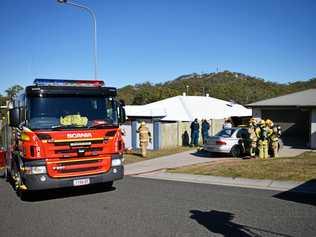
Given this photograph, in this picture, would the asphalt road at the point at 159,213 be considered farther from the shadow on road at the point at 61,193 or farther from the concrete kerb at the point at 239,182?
the concrete kerb at the point at 239,182

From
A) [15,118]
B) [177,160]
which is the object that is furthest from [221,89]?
[15,118]

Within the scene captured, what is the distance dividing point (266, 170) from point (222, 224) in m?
6.60

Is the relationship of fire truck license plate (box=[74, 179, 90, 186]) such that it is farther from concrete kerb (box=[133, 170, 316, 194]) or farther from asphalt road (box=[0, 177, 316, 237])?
concrete kerb (box=[133, 170, 316, 194])

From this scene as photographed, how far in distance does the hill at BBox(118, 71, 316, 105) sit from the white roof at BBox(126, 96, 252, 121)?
98.6 ft

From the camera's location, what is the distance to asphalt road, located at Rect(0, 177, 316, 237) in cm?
689

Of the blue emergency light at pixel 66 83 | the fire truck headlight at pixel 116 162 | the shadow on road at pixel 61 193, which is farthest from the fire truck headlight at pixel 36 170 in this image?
the blue emergency light at pixel 66 83

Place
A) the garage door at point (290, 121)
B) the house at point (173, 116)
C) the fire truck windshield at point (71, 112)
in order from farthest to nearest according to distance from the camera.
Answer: the garage door at point (290, 121)
the house at point (173, 116)
the fire truck windshield at point (71, 112)

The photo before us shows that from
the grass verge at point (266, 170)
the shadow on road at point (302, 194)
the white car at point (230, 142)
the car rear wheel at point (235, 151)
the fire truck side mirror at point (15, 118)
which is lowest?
the shadow on road at point (302, 194)

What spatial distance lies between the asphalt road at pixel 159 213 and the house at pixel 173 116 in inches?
475

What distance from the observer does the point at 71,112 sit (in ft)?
32.2

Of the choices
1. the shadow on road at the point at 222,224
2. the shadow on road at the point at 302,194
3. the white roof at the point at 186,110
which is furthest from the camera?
the white roof at the point at 186,110

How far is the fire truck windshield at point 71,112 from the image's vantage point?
9.34 m

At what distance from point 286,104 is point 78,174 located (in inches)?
669

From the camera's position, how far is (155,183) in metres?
12.3
